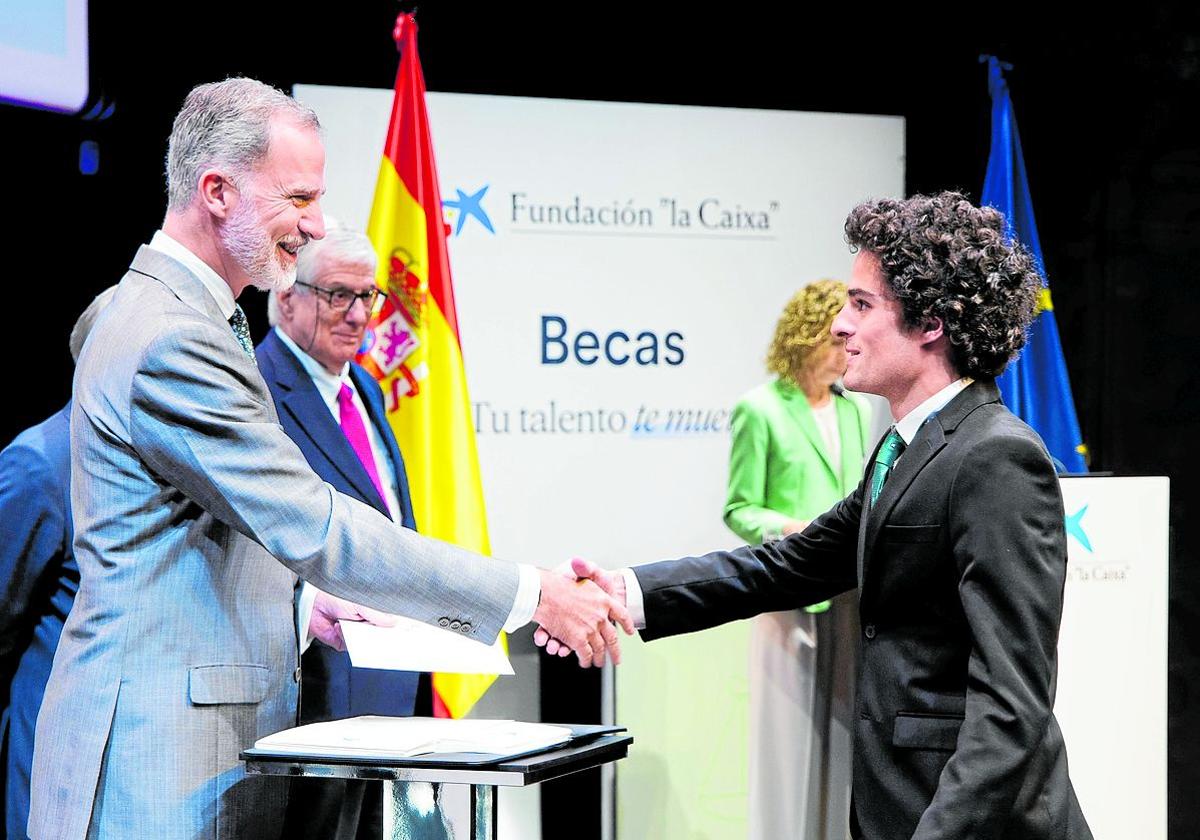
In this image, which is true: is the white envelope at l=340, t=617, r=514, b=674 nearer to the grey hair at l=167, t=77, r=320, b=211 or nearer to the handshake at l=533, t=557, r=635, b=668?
the handshake at l=533, t=557, r=635, b=668

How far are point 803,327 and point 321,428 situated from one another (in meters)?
1.49

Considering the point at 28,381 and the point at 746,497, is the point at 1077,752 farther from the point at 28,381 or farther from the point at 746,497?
the point at 28,381

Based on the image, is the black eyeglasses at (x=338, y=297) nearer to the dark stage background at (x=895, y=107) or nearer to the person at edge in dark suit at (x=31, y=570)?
the person at edge in dark suit at (x=31, y=570)

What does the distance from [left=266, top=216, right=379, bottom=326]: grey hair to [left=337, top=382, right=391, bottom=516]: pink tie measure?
0.27 m

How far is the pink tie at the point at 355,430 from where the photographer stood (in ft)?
10.7

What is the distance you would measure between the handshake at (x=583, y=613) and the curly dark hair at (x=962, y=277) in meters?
0.68

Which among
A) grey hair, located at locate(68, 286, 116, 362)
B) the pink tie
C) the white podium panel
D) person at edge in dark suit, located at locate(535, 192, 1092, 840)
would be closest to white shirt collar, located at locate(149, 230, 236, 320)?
grey hair, located at locate(68, 286, 116, 362)

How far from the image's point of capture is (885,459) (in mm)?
2072

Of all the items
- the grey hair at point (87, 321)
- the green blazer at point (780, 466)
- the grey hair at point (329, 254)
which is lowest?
the green blazer at point (780, 466)

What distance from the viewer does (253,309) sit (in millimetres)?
4410

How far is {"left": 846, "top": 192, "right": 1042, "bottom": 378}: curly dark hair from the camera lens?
6.57 feet

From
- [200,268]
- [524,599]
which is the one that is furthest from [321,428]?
[524,599]

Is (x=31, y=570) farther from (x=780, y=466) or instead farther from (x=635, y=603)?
(x=780, y=466)

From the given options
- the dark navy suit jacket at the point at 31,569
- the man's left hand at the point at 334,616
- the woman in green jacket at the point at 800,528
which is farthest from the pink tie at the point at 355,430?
the woman in green jacket at the point at 800,528
